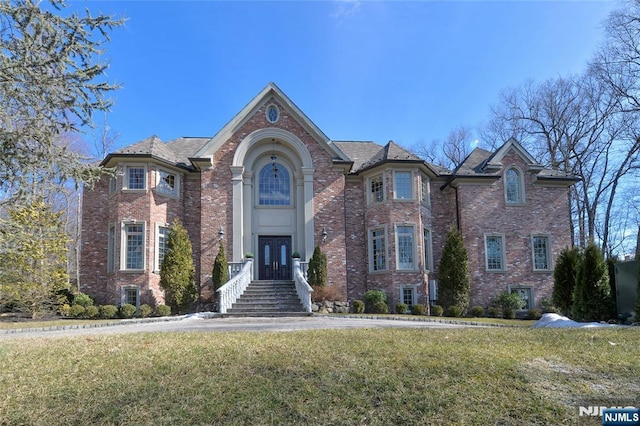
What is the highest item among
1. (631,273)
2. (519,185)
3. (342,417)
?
(519,185)

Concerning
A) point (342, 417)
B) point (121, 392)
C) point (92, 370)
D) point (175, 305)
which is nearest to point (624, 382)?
point (342, 417)

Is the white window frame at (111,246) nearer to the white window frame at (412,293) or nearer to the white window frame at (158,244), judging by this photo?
the white window frame at (158,244)

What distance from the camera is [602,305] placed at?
42.8 feet

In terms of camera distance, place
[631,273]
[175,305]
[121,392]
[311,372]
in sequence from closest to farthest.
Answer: [121,392] < [311,372] < [631,273] < [175,305]

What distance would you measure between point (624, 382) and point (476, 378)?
1.65 m

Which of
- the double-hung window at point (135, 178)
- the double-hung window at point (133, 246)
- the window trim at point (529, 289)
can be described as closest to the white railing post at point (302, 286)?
the double-hung window at point (133, 246)

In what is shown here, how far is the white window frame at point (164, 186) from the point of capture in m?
19.1

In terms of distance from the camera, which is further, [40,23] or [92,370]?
[40,23]

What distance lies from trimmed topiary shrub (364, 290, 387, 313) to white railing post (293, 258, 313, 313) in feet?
9.19

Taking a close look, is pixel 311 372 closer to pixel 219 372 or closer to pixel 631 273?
pixel 219 372

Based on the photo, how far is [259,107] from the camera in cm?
2002

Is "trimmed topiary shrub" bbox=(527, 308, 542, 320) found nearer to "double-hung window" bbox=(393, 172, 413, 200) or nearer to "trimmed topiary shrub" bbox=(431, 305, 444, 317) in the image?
"trimmed topiary shrub" bbox=(431, 305, 444, 317)

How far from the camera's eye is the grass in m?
4.36

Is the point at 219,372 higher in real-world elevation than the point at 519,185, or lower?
lower
